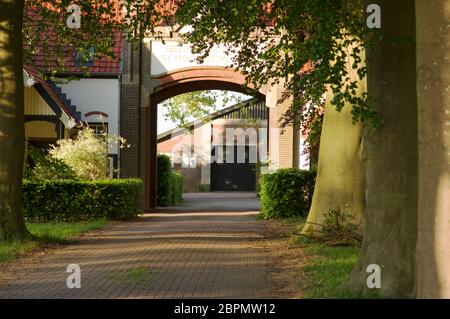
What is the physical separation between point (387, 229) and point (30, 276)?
17.9 ft

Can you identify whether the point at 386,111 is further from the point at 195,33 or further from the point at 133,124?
the point at 133,124

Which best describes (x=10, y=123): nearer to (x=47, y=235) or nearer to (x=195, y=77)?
(x=47, y=235)

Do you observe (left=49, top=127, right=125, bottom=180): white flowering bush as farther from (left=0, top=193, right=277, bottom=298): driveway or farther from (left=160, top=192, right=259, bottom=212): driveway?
(left=160, top=192, right=259, bottom=212): driveway

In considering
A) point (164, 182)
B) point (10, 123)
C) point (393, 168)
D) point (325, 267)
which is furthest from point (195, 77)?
point (393, 168)

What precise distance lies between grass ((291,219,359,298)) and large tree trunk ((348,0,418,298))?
0.41 meters

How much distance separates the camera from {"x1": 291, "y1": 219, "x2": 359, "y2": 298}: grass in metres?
8.99

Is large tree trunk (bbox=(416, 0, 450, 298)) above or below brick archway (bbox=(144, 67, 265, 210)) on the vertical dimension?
below

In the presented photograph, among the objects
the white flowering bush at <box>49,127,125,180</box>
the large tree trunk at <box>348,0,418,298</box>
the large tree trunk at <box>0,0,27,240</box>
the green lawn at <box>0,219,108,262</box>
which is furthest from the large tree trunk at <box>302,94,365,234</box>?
the white flowering bush at <box>49,127,125,180</box>

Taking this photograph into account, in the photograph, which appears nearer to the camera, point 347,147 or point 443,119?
point 443,119

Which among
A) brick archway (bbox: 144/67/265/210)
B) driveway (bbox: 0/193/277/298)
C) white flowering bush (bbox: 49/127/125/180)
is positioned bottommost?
driveway (bbox: 0/193/277/298)

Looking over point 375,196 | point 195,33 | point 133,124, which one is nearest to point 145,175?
point 133,124

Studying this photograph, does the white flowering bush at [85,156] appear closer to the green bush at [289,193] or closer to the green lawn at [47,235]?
the green lawn at [47,235]

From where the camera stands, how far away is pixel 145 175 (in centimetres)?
3102

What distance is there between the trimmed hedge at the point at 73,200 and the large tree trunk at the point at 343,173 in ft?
A: 28.6
